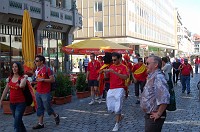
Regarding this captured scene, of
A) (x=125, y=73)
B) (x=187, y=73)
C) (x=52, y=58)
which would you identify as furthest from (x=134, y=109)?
(x=52, y=58)

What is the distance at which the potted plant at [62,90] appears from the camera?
36.3 feet

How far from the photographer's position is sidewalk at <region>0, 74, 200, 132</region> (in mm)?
7363

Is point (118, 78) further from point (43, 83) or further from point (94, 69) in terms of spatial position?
point (94, 69)

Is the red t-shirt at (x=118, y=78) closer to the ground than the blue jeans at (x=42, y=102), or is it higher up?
higher up

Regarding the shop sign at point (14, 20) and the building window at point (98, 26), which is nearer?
the shop sign at point (14, 20)

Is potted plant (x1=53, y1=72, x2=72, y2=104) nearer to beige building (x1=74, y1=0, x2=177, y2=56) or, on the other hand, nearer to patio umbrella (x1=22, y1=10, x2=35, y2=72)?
patio umbrella (x1=22, y1=10, x2=35, y2=72)

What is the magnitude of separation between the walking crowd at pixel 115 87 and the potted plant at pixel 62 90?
Answer: 83 cm

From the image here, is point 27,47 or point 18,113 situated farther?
point 27,47

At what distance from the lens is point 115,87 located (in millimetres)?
7316

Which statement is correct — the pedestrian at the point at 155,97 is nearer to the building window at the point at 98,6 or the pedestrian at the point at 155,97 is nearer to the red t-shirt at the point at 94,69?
the red t-shirt at the point at 94,69

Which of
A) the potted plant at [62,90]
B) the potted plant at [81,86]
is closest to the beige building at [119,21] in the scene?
the potted plant at [81,86]

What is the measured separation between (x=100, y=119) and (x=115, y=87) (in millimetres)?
Result: 1520

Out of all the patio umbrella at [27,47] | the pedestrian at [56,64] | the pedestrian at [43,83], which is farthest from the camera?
the pedestrian at [56,64]

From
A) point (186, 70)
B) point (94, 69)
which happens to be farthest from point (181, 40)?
point (94, 69)
